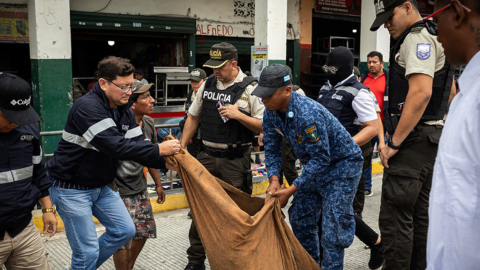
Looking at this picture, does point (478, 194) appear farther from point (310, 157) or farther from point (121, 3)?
point (121, 3)

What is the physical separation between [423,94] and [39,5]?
764 cm

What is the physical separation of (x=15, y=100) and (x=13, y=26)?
7.37 meters

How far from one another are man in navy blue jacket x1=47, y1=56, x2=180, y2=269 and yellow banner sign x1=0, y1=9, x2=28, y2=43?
22.9 ft

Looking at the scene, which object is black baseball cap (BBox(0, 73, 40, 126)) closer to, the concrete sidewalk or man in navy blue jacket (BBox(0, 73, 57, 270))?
man in navy blue jacket (BBox(0, 73, 57, 270))

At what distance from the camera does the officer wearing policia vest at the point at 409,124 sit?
3281 millimetres

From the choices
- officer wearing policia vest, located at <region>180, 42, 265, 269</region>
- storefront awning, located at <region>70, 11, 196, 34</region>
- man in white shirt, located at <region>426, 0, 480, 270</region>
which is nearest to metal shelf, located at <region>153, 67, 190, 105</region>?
storefront awning, located at <region>70, 11, 196, 34</region>

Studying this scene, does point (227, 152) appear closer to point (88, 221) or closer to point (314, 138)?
point (314, 138)

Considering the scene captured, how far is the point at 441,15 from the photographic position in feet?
4.85

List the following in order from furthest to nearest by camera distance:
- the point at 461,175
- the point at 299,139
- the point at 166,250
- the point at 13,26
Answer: the point at 13,26 → the point at 166,250 → the point at 299,139 → the point at 461,175

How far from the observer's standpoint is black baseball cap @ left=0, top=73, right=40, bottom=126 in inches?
111

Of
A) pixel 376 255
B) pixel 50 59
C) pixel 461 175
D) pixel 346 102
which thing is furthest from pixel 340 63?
pixel 50 59

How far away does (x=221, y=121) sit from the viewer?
14.6 ft

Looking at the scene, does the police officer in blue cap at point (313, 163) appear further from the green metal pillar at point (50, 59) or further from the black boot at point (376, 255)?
the green metal pillar at point (50, 59)

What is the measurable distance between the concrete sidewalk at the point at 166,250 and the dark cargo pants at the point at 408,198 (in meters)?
0.96
